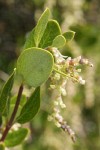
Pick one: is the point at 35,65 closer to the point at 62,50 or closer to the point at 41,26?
the point at 41,26

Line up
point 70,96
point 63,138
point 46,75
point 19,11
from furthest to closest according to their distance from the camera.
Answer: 1. point 19,11
2. point 63,138
3. point 70,96
4. point 46,75

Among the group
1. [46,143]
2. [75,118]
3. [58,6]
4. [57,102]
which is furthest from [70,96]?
[57,102]

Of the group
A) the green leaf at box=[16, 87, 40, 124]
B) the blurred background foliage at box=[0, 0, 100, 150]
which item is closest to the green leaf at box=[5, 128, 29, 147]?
the green leaf at box=[16, 87, 40, 124]

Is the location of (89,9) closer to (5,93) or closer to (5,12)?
(5,12)

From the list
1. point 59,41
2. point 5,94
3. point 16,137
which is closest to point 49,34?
point 59,41

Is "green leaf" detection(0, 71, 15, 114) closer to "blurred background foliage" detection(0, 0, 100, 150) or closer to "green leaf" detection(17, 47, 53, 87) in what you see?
"green leaf" detection(17, 47, 53, 87)

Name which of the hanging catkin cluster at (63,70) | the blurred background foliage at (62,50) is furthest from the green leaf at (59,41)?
the blurred background foliage at (62,50)
